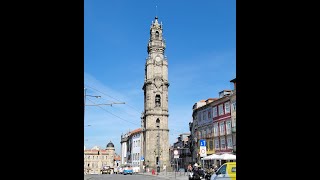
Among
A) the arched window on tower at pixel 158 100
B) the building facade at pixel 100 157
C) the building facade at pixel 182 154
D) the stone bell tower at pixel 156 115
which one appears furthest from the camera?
the building facade at pixel 100 157

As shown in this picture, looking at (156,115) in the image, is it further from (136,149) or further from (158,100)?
(136,149)

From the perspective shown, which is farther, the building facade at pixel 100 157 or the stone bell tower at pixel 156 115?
the building facade at pixel 100 157

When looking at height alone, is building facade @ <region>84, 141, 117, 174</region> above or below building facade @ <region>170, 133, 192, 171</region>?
below

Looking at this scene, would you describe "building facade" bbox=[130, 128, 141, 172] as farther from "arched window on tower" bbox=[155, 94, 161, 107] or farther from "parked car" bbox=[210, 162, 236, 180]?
"parked car" bbox=[210, 162, 236, 180]

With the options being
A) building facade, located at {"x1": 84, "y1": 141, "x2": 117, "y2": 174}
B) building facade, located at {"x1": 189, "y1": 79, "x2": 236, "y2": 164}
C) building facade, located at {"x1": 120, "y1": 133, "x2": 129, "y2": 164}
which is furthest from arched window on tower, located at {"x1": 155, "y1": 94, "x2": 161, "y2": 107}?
building facade, located at {"x1": 84, "y1": 141, "x2": 117, "y2": 174}

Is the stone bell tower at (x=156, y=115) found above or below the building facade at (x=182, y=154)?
above

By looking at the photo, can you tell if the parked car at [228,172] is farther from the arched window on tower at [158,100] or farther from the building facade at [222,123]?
the arched window on tower at [158,100]

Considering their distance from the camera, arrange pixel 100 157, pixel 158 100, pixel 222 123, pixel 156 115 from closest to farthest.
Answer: pixel 222 123
pixel 156 115
pixel 158 100
pixel 100 157

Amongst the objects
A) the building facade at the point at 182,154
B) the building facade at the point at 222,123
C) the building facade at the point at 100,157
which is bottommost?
the building facade at the point at 100,157

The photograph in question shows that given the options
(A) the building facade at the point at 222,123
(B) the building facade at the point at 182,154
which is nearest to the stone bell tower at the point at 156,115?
(B) the building facade at the point at 182,154

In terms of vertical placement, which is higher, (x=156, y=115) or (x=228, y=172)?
(x=156, y=115)

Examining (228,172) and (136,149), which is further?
(136,149)

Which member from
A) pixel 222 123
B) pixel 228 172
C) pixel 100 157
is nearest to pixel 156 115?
pixel 222 123
